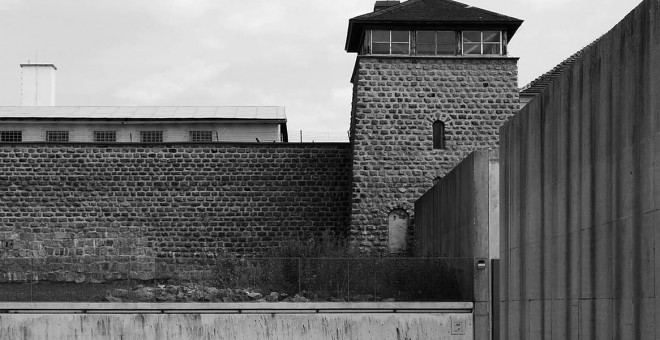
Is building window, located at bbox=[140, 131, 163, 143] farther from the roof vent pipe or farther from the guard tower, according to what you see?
the guard tower

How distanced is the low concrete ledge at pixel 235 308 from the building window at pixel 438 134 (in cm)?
1072

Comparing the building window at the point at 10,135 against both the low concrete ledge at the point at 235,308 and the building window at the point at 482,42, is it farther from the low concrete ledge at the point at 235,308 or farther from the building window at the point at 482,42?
the low concrete ledge at the point at 235,308

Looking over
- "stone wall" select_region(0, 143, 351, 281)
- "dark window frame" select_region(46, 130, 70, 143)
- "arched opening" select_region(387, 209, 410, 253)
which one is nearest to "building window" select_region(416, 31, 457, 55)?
"stone wall" select_region(0, 143, 351, 281)

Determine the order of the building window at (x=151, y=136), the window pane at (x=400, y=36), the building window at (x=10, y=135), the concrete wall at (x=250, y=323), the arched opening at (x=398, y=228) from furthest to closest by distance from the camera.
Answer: the building window at (x=151, y=136) < the building window at (x=10, y=135) < the window pane at (x=400, y=36) < the arched opening at (x=398, y=228) < the concrete wall at (x=250, y=323)

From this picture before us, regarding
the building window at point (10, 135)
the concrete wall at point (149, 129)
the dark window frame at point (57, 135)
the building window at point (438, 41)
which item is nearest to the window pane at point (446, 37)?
the building window at point (438, 41)

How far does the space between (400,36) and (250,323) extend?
13.0m

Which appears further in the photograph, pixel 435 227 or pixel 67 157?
pixel 67 157

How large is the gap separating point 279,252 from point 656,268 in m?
22.8

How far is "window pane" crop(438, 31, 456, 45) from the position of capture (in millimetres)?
35219

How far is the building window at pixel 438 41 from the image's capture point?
116 ft

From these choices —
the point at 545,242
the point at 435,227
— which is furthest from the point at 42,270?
the point at 545,242

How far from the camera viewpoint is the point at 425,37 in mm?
35312

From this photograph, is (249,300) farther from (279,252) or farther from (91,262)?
(91,262)

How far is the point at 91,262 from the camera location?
36.1 meters
